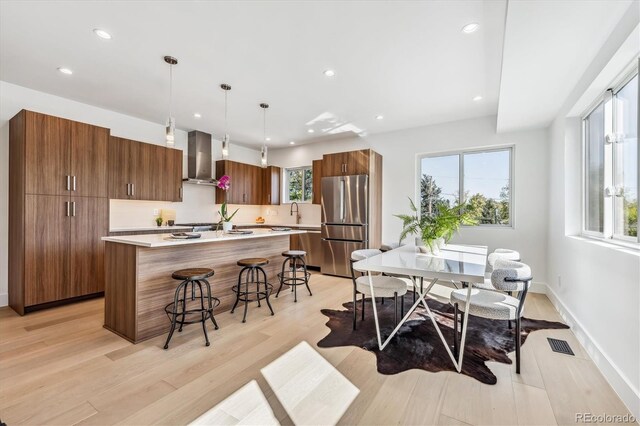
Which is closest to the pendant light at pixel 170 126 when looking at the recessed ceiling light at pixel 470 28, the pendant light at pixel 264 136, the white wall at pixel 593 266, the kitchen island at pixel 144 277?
the kitchen island at pixel 144 277

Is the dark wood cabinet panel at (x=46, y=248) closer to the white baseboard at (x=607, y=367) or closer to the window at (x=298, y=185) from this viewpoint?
the window at (x=298, y=185)

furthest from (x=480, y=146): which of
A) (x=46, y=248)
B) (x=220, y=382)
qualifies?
(x=46, y=248)

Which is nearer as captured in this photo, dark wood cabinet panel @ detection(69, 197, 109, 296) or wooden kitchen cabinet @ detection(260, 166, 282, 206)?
dark wood cabinet panel @ detection(69, 197, 109, 296)

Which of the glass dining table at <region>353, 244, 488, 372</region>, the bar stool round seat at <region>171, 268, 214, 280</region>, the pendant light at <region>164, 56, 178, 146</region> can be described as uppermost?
the pendant light at <region>164, 56, 178, 146</region>

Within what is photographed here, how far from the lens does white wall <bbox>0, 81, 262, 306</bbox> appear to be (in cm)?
364

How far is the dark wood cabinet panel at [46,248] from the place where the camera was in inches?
130

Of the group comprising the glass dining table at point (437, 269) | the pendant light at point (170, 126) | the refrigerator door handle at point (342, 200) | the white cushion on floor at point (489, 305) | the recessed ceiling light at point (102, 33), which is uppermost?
the recessed ceiling light at point (102, 33)

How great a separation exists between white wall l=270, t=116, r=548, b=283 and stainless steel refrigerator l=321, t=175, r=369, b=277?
67 cm

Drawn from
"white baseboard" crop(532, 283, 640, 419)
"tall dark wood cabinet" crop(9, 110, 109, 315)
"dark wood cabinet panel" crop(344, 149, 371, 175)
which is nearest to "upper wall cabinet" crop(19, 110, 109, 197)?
"tall dark wood cabinet" crop(9, 110, 109, 315)

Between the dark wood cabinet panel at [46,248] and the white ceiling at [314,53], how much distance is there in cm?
160

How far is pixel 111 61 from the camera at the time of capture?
305 centimetres

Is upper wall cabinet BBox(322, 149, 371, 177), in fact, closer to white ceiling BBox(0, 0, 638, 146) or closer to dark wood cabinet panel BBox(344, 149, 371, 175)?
dark wood cabinet panel BBox(344, 149, 371, 175)

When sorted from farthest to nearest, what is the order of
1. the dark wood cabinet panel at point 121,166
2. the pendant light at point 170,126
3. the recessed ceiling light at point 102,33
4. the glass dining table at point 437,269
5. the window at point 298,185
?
the window at point 298,185 < the dark wood cabinet panel at point 121,166 < the pendant light at point 170,126 < the recessed ceiling light at point 102,33 < the glass dining table at point 437,269

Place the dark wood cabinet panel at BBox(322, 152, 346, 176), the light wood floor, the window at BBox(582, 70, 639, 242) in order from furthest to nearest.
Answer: the dark wood cabinet panel at BBox(322, 152, 346, 176), the window at BBox(582, 70, 639, 242), the light wood floor
